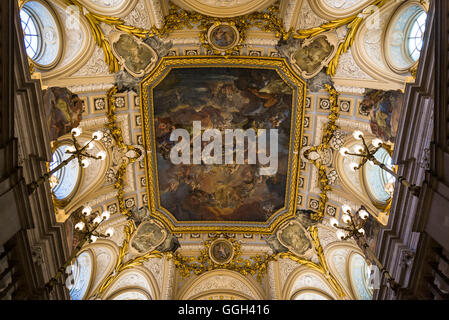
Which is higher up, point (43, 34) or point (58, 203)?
point (43, 34)

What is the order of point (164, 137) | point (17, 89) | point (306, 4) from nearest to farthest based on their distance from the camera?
point (17, 89) < point (306, 4) < point (164, 137)

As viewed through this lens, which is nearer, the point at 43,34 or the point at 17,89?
the point at 17,89

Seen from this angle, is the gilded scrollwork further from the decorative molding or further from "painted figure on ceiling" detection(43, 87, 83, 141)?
"painted figure on ceiling" detection(43, 87, 83, 141)

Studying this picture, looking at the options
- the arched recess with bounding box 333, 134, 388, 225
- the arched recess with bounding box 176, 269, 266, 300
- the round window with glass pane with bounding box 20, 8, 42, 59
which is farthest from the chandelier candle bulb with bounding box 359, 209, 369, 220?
the round window with glass pane with bounding box 20, 8, 42, 59

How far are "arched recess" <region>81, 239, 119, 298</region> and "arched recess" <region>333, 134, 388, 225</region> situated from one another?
9799 mm

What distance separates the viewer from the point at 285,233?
16.8 meters

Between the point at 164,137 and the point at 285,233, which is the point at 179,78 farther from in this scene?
the point at 285,233

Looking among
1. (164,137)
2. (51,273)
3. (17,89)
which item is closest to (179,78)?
(164,137)

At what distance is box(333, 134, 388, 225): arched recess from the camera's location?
1302 cm

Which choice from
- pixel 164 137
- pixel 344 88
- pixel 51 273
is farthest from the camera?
pixel 164 137

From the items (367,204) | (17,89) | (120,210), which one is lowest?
(120,210)

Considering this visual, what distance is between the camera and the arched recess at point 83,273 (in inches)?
550

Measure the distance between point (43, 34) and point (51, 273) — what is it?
24.2 ft

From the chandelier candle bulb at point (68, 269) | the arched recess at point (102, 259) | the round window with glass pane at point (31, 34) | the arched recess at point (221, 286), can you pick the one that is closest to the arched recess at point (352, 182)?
the arched recess at point (221, 286)
